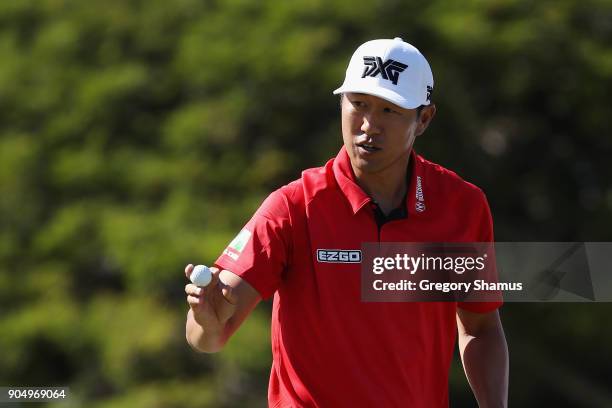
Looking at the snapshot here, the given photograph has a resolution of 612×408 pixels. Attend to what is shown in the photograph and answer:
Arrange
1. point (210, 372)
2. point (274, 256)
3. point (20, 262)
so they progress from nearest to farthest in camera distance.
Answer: point (274, 256) < point (210, 372) < point (20, 262)

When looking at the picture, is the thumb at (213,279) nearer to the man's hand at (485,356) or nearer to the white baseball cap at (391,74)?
the white baseball cap at (391,74)

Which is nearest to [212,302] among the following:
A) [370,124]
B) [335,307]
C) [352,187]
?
[335,307]

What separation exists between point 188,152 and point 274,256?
5.84 meters

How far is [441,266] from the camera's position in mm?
3209

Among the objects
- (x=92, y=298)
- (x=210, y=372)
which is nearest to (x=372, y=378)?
(x=210, y=372)

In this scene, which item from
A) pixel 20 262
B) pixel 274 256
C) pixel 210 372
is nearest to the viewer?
pixel 274 256

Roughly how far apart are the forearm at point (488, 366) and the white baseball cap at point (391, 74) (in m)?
0.72

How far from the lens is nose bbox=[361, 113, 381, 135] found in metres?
3.11

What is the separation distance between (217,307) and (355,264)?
41cm

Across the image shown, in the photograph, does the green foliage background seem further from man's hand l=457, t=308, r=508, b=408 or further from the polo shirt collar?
the polo shirt collar

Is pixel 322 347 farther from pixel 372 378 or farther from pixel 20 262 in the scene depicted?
pixel 20 262

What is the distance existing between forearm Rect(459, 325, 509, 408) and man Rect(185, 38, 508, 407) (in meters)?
0.13

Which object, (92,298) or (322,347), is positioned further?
(92,298)
